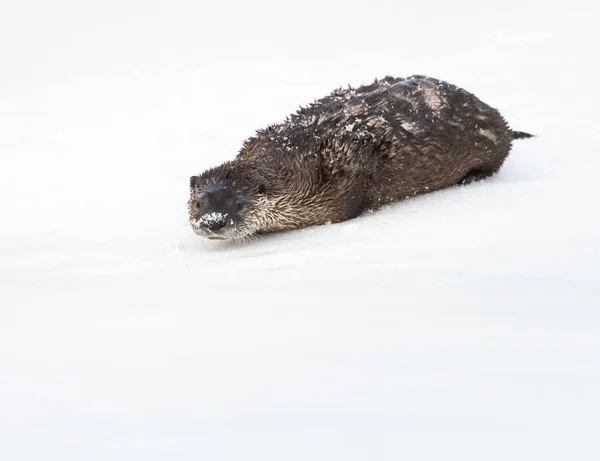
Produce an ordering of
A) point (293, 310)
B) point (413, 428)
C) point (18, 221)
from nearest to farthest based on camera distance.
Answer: point (413, 428), point (293, 310), point (18, 221)

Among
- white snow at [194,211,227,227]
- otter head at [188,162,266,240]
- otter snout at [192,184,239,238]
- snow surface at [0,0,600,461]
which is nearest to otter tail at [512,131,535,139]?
snow surface at [0,0,600,461]

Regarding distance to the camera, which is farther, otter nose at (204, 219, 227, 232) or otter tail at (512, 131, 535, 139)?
otter tail at (512, 131, 535, 139)

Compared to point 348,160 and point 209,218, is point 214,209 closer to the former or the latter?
point 209,218

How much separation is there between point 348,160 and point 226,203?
39.6 inches

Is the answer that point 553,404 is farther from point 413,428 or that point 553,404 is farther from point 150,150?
point 150,150

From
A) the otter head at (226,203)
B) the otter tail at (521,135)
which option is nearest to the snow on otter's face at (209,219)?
the otter head at (226,203)

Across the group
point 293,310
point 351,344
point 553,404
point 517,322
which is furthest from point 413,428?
point 293,310

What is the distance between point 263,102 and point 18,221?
6361mm

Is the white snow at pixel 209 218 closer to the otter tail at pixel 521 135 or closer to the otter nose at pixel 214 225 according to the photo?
the otter nose at pixel 214 225

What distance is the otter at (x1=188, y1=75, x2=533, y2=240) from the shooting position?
19.3 feet

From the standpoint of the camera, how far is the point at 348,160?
6.18m

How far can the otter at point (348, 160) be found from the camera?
5879mm

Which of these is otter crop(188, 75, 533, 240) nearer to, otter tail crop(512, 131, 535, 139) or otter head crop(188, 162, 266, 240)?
otter head crop(188, 162, 266, 240)

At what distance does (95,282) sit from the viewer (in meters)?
4.64
